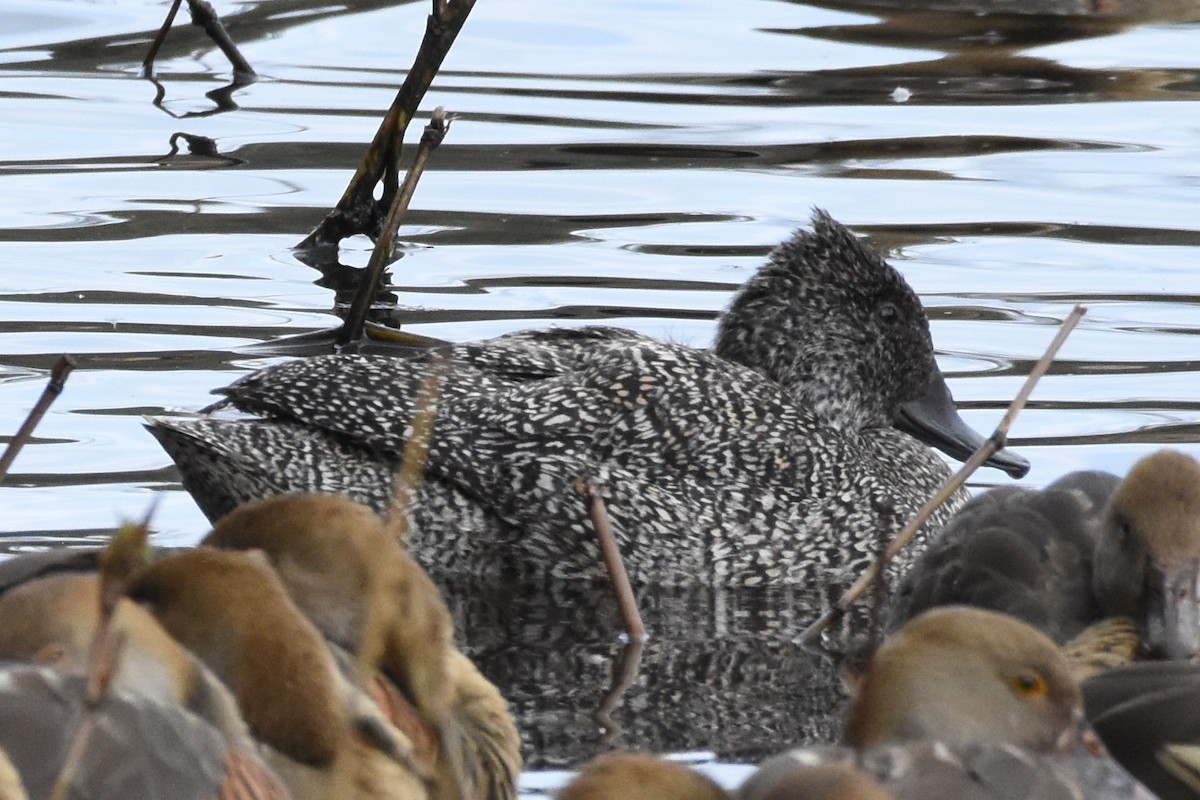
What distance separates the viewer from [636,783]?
3.55 meters

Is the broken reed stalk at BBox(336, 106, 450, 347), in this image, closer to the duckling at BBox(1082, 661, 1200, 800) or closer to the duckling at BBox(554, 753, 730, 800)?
the duckling at BBox(1082, 661, 1200, 800)

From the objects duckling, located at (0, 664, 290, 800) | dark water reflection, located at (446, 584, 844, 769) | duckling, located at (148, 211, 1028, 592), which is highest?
duckling, located at (0, 664, 290, 800)

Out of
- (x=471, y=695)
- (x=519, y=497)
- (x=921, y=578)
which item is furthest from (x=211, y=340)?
(x=471, y=695)

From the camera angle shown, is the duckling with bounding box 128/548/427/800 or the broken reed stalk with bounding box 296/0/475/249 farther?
the broken reed stalk with bounding box 296/0/475/249

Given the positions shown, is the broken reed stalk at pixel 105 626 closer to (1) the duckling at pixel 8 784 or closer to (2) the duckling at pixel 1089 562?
(1) the duckling at pixel 8 784

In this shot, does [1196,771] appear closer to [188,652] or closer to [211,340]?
[188,652]

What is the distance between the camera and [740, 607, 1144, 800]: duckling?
14.0ft

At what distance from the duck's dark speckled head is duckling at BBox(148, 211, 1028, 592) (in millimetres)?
426

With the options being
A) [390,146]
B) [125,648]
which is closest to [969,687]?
[125,648]

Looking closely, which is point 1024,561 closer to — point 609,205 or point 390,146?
point 390,146

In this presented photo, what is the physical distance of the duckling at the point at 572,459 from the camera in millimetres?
7887

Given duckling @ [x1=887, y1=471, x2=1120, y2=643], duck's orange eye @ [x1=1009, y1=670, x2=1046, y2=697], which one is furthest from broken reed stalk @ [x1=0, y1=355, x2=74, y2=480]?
duckling @ [x1=887, y1=471, x2=1120, y2=643]

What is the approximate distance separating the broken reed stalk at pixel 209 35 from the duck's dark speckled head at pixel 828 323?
17.6 ft

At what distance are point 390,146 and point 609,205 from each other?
200cm
